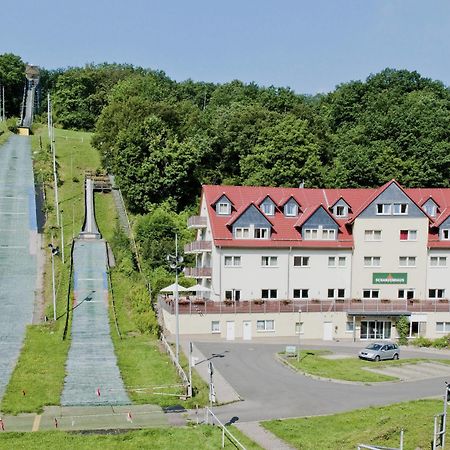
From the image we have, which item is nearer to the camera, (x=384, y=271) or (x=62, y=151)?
(x=384, y=271)

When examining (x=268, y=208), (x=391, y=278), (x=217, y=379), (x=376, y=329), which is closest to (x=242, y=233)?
(x=268, y=208)

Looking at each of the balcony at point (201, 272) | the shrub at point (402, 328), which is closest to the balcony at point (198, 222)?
the balcony at point (201, 272)

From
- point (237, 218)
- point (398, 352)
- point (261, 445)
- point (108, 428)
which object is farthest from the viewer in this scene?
point (237, 218)

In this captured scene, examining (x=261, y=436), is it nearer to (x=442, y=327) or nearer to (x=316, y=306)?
(x=316, y=306)

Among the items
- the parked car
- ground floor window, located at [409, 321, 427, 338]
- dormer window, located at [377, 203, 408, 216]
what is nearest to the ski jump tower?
dormer window, located at [377, 203, 408, 216]

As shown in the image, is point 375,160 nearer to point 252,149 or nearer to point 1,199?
point 252,149

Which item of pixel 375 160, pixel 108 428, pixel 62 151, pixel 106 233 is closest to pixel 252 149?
pixel 375 160
